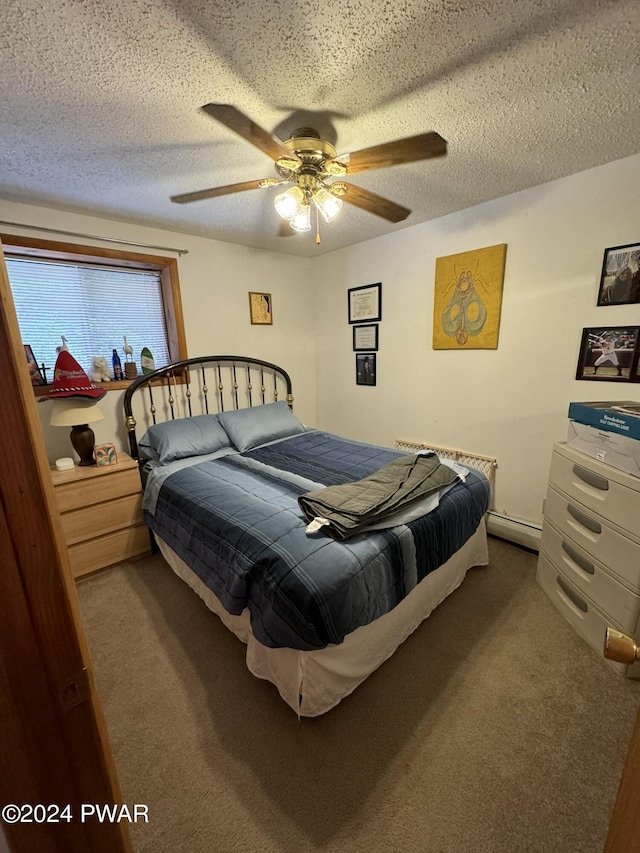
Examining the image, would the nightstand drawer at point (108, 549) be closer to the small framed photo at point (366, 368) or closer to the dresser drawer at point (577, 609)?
the small framed photo at point (366, 368)

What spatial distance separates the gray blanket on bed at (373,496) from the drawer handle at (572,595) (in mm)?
839

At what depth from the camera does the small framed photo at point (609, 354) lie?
190 centimetres

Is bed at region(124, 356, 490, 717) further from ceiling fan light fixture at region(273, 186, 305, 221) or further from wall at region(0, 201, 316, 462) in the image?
ceiling fan light fixture at region(273, 186, 305, 221)

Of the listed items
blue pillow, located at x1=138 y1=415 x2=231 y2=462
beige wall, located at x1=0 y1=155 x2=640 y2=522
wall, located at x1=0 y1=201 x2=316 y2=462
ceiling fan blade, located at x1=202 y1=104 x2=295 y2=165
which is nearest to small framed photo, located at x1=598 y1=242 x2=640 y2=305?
beige wall, located at x1=0 y1=155 x2=640 y2=522

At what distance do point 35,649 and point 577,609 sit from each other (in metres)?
2.27

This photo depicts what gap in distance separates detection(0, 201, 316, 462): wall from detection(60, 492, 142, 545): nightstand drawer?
55 cm

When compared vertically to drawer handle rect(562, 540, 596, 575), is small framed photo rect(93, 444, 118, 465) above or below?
above

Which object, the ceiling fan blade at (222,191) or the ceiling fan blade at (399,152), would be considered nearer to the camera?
the ceiling fan blade at (399,152)

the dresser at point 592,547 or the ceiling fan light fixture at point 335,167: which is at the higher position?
the ceiling fan light fixture at point 335,167

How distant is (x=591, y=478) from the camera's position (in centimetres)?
171

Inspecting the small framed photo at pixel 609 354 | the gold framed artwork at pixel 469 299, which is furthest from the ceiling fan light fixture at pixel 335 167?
the small framed photo at pixel 609 354

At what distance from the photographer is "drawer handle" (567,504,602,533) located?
1676 mm

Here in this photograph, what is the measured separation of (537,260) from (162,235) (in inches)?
108

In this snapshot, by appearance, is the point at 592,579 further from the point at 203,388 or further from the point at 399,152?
the point at 203,388
